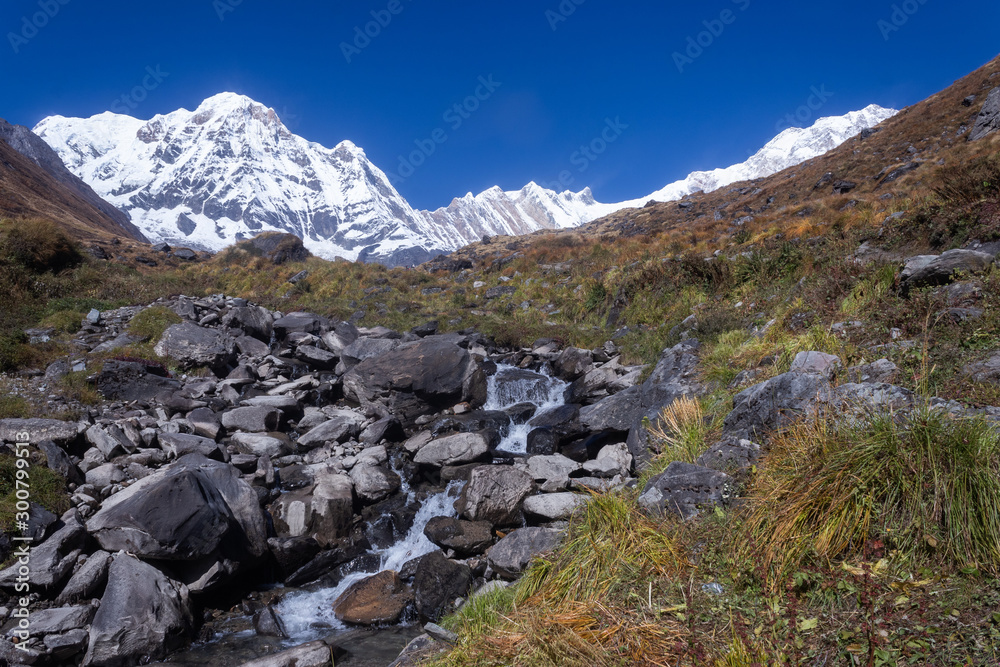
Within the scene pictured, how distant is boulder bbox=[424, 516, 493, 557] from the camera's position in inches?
268

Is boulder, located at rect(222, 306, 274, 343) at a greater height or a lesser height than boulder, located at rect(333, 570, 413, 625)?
greater

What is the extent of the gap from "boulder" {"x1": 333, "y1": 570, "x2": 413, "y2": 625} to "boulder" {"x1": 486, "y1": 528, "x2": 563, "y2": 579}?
131cm

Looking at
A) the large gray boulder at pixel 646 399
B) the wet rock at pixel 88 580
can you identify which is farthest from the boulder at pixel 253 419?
the large gray boulder at pixel 646 399

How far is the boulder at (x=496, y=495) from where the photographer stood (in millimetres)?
7254

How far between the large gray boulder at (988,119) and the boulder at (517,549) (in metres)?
26.9

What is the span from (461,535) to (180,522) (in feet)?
12.0

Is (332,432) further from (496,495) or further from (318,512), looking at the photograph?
(496,495)

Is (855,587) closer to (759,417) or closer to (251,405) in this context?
(759,417)

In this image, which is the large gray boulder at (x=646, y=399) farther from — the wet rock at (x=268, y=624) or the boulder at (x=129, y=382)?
the boulder at (x=129, y=382)

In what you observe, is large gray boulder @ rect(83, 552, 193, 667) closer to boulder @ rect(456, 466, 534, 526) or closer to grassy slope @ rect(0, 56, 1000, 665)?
grassy slope @ rect(0, 56, 1000, 665)

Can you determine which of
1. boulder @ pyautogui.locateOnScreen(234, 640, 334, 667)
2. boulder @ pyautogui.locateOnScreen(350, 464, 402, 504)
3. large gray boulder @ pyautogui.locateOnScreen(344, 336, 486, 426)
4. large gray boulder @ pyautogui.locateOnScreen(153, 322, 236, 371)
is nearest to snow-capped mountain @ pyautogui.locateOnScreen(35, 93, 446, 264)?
large gray boulder @ pyautogui.locateOnScreen(153, 322, 236, 371)

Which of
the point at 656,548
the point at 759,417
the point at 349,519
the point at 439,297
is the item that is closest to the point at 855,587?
the point at 656,548

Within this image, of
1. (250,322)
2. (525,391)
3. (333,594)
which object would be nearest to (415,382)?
(525,391)

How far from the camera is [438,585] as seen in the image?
6062mm
